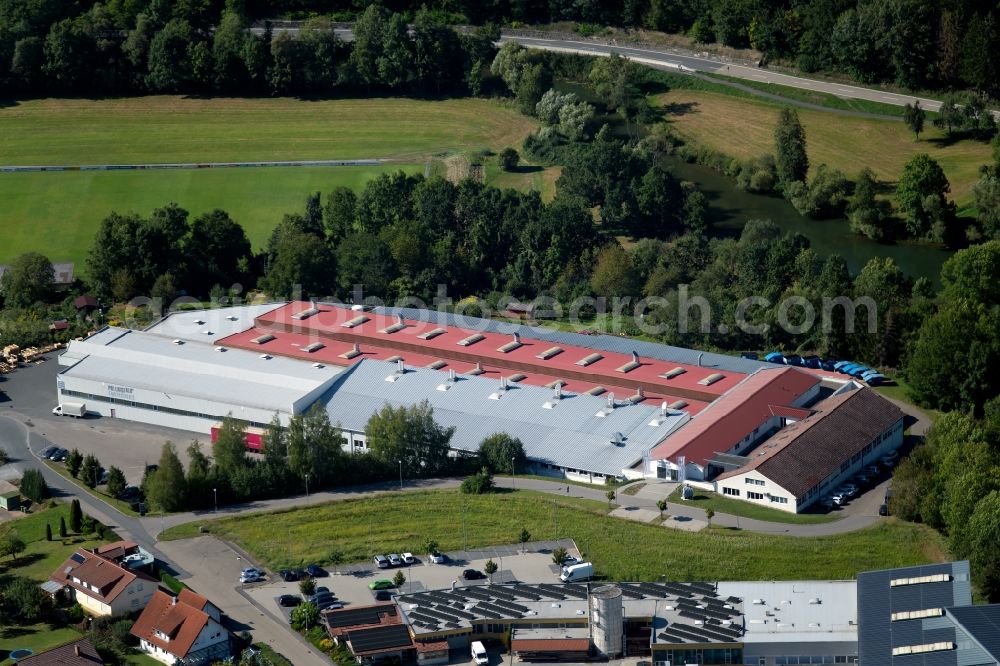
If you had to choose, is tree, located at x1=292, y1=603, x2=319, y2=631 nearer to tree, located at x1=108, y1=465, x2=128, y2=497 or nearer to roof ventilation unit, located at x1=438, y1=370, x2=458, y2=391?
tree, located at x1=108, y1=465, x2=128, y2=497

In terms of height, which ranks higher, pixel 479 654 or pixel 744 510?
pixel 744 510

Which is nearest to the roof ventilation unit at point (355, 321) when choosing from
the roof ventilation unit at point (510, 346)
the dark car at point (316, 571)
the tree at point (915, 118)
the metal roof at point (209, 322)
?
the metal roof at point (209, 322)

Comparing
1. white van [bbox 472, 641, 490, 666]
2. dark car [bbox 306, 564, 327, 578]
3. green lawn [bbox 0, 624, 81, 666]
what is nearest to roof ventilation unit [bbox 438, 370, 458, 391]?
dark car [bbox 306, 564, 327, 578]

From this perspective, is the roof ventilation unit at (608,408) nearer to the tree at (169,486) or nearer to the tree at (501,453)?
the tree at (501,453)

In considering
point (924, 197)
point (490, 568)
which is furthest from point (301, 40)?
point (490, 568)

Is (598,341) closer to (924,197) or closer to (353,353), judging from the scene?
(353,353)

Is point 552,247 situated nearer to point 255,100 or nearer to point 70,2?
point 255,100
